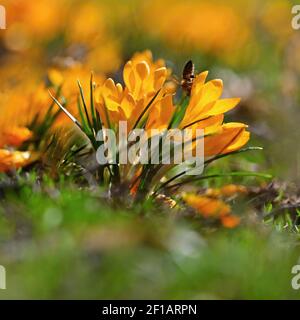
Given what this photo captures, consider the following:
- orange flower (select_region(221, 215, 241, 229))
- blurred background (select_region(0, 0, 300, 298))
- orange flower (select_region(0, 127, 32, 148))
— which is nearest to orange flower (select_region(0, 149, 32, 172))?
orange flower (select_region(0, 127, 32, 148))

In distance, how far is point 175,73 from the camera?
3.79 metres

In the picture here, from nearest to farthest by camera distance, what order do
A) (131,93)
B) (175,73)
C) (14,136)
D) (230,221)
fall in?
1. (230,221)
2. (131,93)
3. (14,136)
4. (175,73)

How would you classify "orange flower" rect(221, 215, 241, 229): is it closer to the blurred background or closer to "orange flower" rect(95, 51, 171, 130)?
the blurred background

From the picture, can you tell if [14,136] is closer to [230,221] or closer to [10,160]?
[10,160]

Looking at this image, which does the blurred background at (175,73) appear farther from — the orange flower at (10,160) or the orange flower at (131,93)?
the orange flower at (131,93)

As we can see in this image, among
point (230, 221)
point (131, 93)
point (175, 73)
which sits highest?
point (175, 73)

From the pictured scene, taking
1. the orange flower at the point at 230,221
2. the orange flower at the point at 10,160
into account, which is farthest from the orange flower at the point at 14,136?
the orange flower at the point at 230,221

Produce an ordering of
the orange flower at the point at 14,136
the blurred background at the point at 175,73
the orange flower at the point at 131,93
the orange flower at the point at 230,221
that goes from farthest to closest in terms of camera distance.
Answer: the orange flower at the point at 14,136, the orange flower at the point at 131,93, the orange flower at the point at 230,221, the blurred background at the point at 175,73

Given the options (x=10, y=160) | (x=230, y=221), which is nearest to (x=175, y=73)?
(x=10, y=160)

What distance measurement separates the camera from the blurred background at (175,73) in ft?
5.96

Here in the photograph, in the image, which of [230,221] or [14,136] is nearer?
[230,221]

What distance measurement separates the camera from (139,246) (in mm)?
1869

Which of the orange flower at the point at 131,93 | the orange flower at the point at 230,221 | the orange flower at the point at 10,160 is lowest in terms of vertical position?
the orange flower at the point at 230,221
